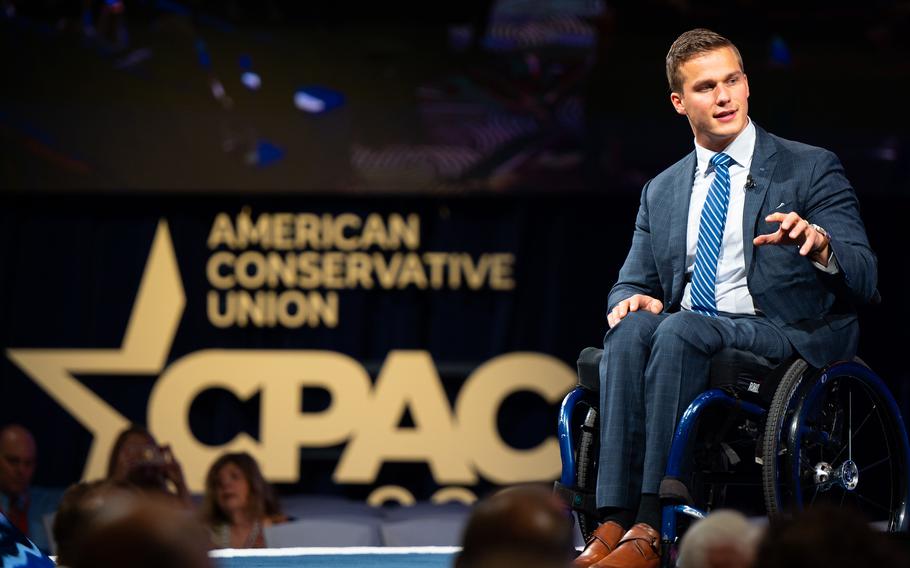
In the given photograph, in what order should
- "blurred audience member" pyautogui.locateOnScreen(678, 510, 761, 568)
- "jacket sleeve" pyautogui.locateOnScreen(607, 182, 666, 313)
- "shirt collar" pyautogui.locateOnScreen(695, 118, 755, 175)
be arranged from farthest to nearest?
"jacket sleeve" pyautogui.locateOnScreen(607, 182, 666, 313)
"shirt collar" pyautogui.locateOnScreen(695, 118, 755, 175)
"blurred audience member" pyautogui.locateOnScreen(678, 510, 761, 568)

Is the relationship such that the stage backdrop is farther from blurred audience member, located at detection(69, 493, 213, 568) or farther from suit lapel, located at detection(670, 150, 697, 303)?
blurred audience member, located at detection(69, 493, 213, 568)

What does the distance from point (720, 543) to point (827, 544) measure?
423 mm

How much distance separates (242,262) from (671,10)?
232cm

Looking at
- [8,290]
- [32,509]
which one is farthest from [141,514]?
[8,290]

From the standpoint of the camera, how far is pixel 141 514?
119cm

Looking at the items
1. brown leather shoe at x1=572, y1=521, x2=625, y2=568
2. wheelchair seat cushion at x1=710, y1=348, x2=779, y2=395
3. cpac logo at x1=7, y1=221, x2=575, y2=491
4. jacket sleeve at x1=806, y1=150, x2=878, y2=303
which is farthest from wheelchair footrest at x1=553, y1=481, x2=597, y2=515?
cpac logo at x1=7, y1=221, x2=575, y2=491

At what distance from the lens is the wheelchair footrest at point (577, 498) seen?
2693mm

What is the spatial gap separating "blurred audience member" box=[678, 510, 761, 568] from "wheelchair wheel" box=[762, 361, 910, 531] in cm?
67

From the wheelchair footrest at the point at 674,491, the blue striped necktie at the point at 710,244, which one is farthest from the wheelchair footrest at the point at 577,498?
the blue striped necktie at the point at 710,244

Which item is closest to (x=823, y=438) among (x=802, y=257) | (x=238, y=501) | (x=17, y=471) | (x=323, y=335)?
(x=802, y=257)

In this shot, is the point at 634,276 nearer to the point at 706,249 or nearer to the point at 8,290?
the point at 706,249

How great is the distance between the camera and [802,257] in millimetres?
2764

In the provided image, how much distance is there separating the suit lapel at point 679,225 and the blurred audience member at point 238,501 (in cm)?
269

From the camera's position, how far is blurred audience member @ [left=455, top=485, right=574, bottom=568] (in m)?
1.31
